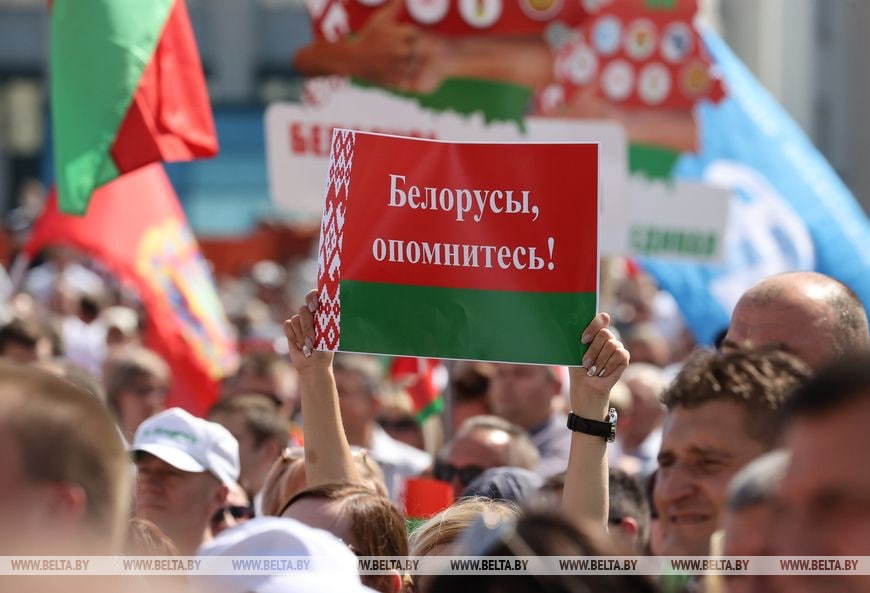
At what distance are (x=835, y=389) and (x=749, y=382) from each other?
1.54 m

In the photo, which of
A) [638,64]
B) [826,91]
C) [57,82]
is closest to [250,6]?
[826,91]

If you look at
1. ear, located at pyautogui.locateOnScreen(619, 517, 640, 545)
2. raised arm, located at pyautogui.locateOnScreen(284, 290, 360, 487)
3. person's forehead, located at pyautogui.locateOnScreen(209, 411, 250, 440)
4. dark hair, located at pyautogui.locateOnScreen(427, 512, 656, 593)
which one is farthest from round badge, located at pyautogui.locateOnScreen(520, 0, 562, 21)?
dark hair, located at pyautogui.locateOnScreen(427, 512, 656, 593)

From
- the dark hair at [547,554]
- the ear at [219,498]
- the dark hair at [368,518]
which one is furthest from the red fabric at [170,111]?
the dark hair at [547,554]

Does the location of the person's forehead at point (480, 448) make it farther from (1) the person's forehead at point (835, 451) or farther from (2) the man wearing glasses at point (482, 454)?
(1) the person's forehead at point (835, 451)

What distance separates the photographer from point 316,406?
3.68 metres

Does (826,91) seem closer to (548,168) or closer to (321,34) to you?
(321,34)

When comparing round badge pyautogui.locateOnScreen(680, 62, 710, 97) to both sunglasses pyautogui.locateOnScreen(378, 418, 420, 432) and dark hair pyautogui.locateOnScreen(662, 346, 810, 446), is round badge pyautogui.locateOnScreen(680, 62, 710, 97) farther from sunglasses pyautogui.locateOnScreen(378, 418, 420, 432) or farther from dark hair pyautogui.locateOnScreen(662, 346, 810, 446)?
dark hair pyautogui.locateOnScreen(662, 346, 810, 446)

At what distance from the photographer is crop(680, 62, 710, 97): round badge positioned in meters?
8.26

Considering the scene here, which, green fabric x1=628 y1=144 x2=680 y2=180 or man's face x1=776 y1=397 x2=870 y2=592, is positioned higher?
man's face x1=776 y1=397 x2=870 y2=592

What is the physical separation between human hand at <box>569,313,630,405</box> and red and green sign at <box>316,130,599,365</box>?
129mm

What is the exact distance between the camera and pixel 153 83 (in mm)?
5629

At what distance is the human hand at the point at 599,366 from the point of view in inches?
129

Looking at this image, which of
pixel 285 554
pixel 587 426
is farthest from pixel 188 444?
pixel 285 554

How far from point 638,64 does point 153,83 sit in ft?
11.6
